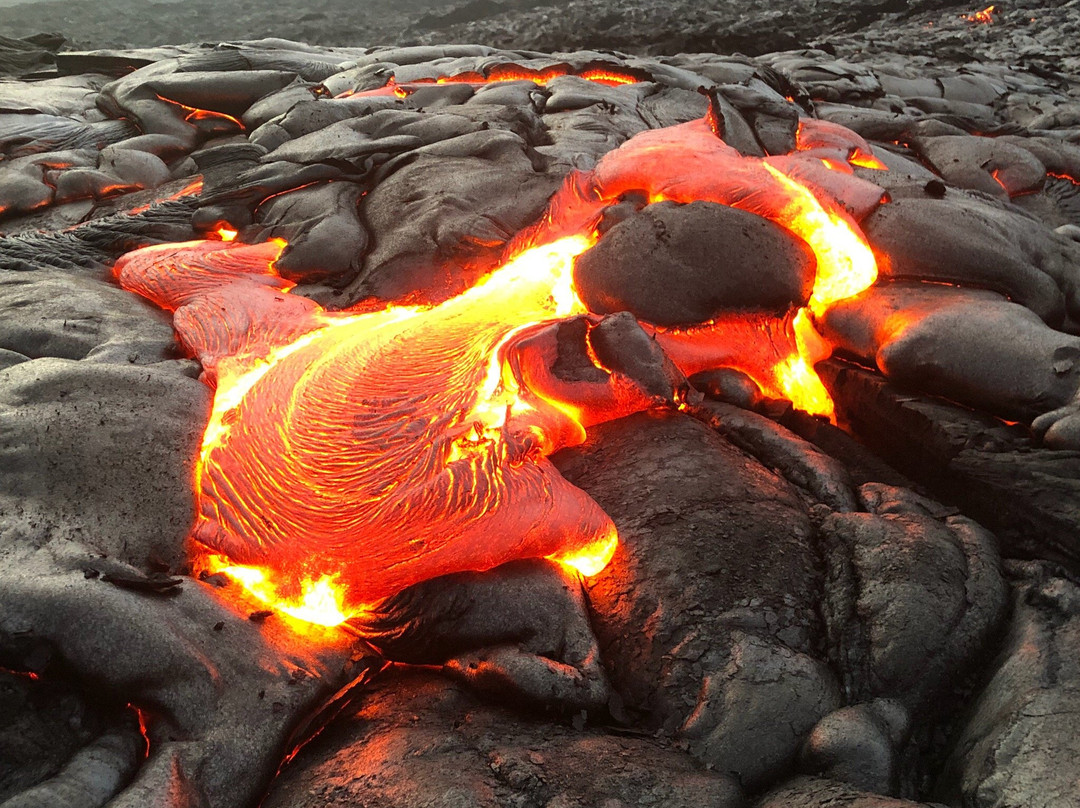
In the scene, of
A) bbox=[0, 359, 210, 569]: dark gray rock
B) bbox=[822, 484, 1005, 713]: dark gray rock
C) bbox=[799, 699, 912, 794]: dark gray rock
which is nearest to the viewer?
bbox=[799, 699, 912, 794]: dark gray rock

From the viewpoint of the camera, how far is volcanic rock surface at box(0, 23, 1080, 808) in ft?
7.50

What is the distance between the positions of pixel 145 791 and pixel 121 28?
21.0 metres

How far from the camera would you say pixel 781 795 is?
7.32ft

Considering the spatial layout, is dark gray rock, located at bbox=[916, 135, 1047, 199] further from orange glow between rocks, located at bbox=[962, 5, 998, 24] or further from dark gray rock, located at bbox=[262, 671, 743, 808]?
orange glow between rocks, located at bbox=[962, 5, 998, 24]

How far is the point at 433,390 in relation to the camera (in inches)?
142

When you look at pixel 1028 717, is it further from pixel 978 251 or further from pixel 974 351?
pixel 978 251

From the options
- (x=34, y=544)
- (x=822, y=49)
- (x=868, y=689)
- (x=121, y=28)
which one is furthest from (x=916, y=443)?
(x=121, y=28)

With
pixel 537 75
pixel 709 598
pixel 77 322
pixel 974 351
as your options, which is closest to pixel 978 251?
pixel 974 351

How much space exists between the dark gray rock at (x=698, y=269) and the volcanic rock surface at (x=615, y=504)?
0.07 ft

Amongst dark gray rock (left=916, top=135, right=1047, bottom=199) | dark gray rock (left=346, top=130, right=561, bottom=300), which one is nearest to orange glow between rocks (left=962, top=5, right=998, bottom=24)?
dark gray rock (left=916, top=135, right=1047, bottom=199)

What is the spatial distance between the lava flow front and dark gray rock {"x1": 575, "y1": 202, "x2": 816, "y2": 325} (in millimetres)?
139

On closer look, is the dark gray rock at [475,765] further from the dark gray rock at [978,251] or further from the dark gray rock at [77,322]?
the dark gray rock at [978,251]

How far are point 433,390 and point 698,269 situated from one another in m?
1.71

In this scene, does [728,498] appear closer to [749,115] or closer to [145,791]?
[145,791]
